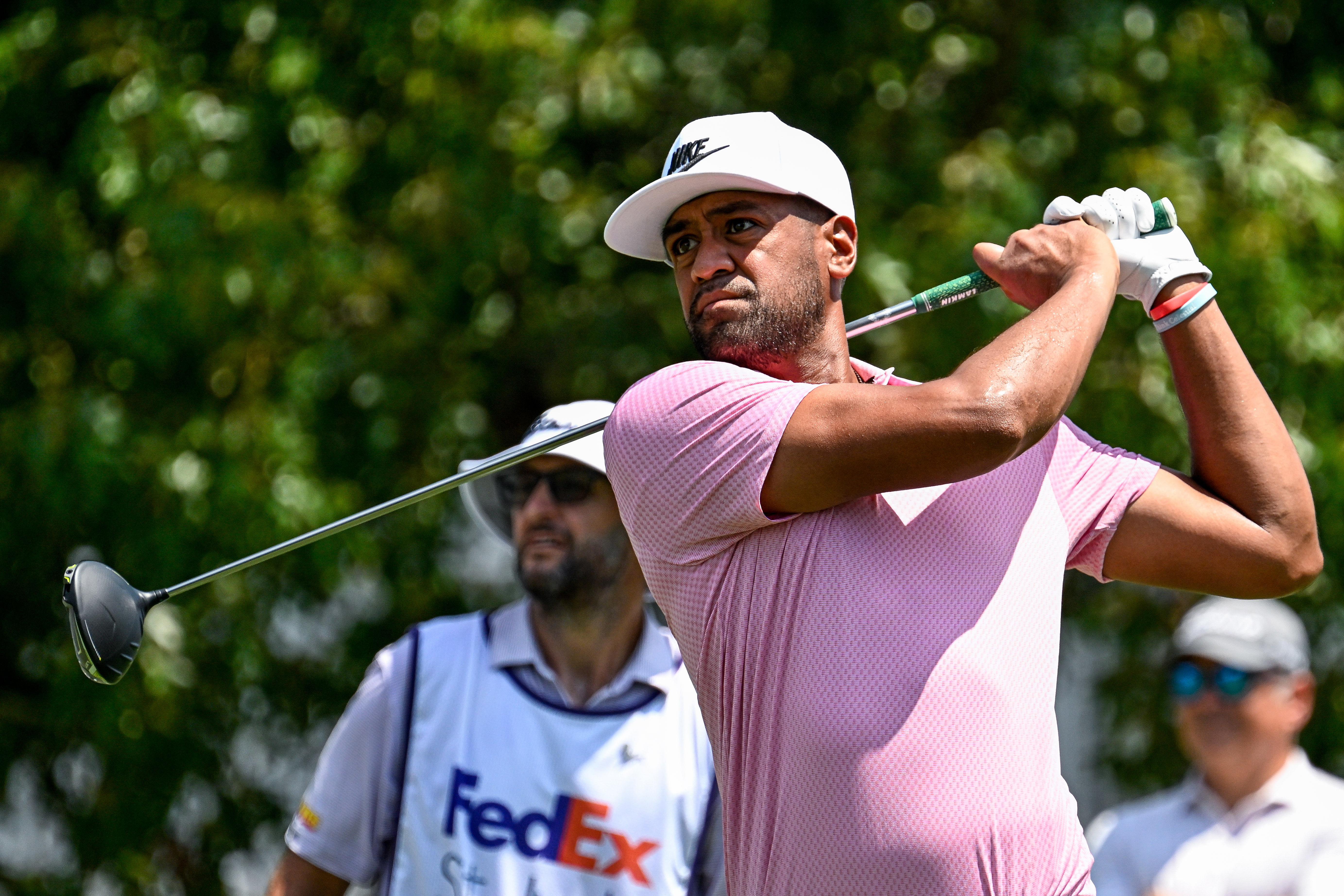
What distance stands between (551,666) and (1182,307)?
1.79 m

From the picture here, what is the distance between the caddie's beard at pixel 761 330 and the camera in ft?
8.30

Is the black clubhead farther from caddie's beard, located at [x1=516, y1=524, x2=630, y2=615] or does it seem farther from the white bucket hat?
caddie's beard, located at [x1=516, y1=524, x2=630, y2=615]

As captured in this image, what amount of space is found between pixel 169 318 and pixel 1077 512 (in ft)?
11.6

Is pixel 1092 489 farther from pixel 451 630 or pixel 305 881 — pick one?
pixel 305 881

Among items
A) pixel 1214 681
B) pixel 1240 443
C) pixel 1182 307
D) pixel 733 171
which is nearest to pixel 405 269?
pixel 1214 681

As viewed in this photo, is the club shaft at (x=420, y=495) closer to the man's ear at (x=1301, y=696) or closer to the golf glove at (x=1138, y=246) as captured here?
the golf glove at (x=1138, y=246)

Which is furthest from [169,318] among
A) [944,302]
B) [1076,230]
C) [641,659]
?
[1076,230]

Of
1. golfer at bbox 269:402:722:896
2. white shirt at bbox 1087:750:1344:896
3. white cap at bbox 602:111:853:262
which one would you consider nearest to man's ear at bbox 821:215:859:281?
white cap at bbox 602:111:853:262

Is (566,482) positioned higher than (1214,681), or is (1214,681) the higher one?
(566,482)

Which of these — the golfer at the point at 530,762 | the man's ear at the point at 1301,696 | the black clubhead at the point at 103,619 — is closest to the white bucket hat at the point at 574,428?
the golfer at the point at 530,762

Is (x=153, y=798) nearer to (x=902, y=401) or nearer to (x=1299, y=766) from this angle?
(x=1299, y=766)

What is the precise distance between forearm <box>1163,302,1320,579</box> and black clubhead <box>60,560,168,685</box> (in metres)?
1.87

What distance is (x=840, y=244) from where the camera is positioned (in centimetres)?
280

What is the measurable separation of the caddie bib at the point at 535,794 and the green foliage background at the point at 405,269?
1.68m
